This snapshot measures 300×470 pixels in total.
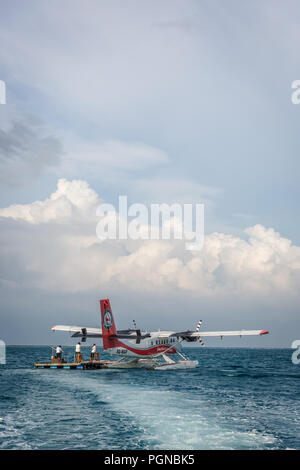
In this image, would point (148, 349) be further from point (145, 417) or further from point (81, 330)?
point (145, 417)

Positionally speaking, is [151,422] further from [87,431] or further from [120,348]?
[120,348]

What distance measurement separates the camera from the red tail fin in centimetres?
4419

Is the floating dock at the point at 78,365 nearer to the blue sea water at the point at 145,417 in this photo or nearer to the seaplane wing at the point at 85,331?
the seaplane wing at the point at 85,331

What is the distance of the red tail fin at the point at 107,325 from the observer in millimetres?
44188

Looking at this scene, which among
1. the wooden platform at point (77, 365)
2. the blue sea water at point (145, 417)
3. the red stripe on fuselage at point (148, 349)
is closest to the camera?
the blue sea water at point (145, 417)

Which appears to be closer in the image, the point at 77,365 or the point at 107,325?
the point at 77,365

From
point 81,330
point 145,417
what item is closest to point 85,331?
point 81,330

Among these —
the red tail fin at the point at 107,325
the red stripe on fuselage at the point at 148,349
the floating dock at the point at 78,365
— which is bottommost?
the floating dock at the point at 78,365

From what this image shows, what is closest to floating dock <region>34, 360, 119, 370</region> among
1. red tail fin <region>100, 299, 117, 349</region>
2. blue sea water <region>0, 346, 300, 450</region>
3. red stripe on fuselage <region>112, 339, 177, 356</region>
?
red tail fin <region>100, 299, 117, 349</region>

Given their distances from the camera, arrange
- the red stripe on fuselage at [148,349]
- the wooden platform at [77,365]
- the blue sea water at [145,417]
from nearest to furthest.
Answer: the blue sea water at [145,417], the wooden platform at [77,365], the red stripe on fuselage at [148,349]

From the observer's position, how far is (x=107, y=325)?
4450cm

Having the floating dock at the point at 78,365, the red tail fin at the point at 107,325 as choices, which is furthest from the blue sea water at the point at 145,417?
the red tail fin at the point at 107,325
